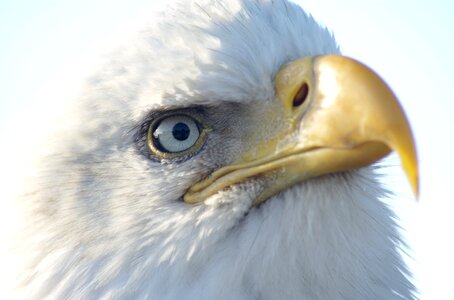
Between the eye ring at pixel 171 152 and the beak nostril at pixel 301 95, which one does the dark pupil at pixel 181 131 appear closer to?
the eye ring at pixel 171 152

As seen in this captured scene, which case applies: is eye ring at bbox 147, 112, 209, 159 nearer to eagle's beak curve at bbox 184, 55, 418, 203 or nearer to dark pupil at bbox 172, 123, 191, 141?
dark pupil at bbox 172, 123, 191, 141

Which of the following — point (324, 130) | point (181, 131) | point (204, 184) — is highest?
point (181, 131)

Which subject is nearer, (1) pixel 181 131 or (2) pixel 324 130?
(2) pixel 324 130

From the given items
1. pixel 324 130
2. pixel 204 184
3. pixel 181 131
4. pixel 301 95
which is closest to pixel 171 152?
pixel 181 131

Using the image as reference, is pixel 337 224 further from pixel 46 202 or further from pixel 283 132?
pixel 46 202

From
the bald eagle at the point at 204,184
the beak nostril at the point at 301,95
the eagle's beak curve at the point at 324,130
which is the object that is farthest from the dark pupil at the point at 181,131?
the beak nostril at the point at 301,95

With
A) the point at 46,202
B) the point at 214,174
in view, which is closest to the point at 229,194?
the point at 214,174

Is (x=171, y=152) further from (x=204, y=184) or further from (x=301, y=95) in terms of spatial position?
(x=301, y=95)
